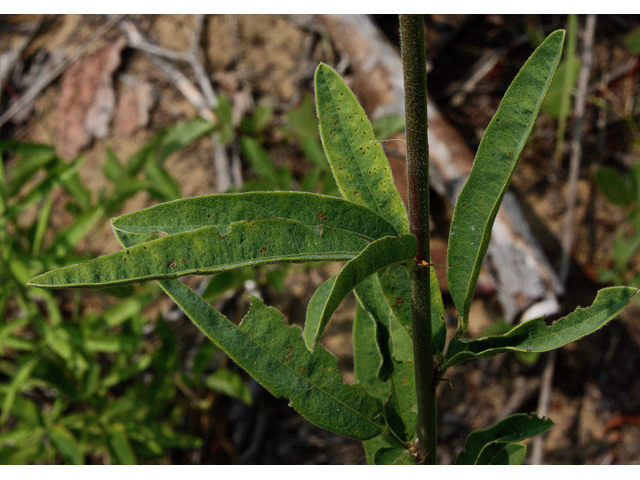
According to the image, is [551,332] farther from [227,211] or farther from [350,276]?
[227,211]

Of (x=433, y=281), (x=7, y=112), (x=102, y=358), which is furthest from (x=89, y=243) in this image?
(x=433, y=281)

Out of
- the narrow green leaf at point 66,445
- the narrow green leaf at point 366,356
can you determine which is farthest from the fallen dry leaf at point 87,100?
the narrow green leaf at point 366,356

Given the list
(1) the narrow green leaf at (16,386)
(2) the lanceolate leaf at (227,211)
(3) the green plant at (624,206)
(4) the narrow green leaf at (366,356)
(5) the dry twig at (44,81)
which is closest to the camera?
(2) the lanceolate leaf at (227,211)

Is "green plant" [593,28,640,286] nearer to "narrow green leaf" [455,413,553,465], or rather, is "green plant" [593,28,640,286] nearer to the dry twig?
"narrow green leaf" [455,413,553,465]

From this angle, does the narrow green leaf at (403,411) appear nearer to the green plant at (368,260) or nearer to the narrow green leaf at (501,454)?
the green plant at (368,260)

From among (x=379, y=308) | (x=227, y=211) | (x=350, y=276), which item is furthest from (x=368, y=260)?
(x=379, y=308)
